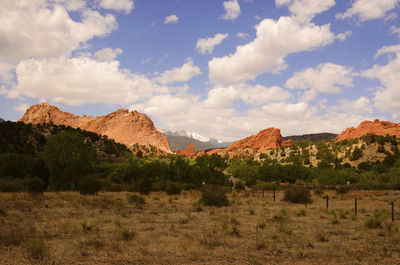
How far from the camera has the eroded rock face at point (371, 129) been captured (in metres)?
114

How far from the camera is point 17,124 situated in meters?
75.4

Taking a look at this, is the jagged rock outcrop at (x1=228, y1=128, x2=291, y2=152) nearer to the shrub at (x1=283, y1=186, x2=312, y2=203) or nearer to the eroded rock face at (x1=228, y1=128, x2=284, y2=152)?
the eroded rock face at (x1=228, y1=128, x2=284, y2=152)

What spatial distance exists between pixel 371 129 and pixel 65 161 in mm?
127110

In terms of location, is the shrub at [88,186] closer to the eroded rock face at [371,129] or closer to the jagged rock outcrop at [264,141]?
the jagged rock outcrop at [264,141]

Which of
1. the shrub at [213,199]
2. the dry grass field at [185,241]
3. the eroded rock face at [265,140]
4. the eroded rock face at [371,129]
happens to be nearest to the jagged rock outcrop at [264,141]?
the eroded rock face at [265,140]

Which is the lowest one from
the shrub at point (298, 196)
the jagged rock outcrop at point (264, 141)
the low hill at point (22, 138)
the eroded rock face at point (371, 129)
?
the shrub at point (298, 196)

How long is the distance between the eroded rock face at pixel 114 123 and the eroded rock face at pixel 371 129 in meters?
104

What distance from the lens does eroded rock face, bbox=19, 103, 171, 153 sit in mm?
174625

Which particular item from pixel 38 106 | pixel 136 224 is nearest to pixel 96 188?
pixel 136 224

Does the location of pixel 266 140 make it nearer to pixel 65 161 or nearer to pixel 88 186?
pixel 65 161

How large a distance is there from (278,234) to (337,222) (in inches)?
217

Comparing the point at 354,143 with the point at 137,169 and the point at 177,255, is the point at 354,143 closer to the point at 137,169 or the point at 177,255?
the point at 137,169

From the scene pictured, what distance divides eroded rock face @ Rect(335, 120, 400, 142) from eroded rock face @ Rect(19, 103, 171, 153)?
340 ft

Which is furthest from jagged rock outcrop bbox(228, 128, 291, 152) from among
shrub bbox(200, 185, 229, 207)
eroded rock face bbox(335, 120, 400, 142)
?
shrub bbox(200, 185, 229, 207)
